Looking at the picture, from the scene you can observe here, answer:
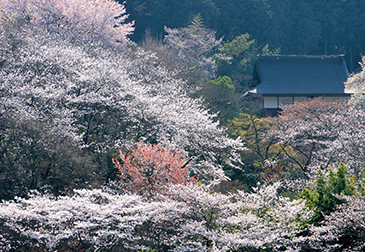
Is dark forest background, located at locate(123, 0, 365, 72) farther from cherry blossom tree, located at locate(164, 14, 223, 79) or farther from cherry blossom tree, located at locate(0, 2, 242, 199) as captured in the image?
cherry blossom tree, located at locate(0, 2, 242, 199)

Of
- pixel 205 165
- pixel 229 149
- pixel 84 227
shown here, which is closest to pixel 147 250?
pixel 84 227

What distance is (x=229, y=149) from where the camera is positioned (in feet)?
50.5

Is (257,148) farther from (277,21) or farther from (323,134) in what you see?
(277,21)

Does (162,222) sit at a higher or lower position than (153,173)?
lower

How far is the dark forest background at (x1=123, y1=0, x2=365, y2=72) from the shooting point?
122 feet

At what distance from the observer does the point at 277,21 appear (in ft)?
133

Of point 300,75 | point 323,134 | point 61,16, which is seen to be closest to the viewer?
point 323,134

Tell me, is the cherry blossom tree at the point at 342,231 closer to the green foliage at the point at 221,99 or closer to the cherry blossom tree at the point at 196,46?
the green foliage at the point at 221,99

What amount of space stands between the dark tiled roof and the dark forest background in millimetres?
7811

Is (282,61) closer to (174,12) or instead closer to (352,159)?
(174,12)

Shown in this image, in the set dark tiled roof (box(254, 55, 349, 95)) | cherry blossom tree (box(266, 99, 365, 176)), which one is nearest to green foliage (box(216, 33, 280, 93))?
dark tiled roof (box(254, 55, 349, 95))

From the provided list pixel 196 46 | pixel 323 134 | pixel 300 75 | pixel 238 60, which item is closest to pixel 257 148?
pixel 323 134

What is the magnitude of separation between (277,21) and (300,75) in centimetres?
1258

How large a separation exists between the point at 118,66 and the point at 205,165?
5.74m
